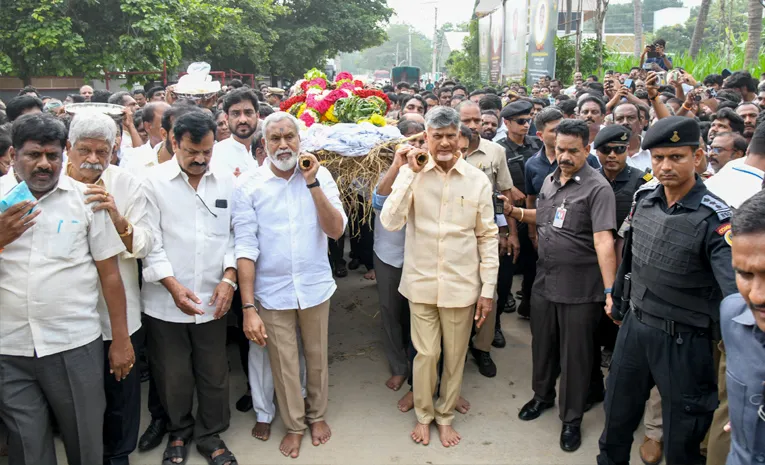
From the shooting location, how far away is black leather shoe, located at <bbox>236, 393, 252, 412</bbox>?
404 cm

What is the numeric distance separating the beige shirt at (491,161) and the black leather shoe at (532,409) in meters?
1.67

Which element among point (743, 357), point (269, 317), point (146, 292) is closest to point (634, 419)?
point (743, 357)

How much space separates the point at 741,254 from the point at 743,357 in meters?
0.35

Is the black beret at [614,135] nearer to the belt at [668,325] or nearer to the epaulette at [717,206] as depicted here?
the epaulette at [717,206]

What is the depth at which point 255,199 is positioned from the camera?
11.4ft

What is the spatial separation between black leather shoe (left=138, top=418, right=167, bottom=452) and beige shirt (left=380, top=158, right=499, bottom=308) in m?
1.77

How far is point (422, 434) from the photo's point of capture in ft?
12.0

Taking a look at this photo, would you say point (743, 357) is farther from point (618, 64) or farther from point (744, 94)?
point (618, 64)

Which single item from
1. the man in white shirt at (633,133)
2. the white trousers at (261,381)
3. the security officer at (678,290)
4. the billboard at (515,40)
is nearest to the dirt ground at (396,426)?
the white trousers at (261,381)

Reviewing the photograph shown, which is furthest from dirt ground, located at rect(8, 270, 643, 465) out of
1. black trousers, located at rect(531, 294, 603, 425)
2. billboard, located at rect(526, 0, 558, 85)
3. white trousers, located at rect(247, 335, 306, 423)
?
billboard, located at rect(526, 0, 558, 85)

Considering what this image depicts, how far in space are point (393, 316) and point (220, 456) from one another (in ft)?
5.11

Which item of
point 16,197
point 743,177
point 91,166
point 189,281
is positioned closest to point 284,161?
point 189,281

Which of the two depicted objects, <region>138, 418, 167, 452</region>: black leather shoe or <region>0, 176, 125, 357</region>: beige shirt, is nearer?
<region>0, 176, 125, 357</region>: beige shirt

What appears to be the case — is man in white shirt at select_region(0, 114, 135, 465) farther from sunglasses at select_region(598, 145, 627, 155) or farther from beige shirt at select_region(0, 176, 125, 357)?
sunglasses at select_region(598, 145, 627, 155)
